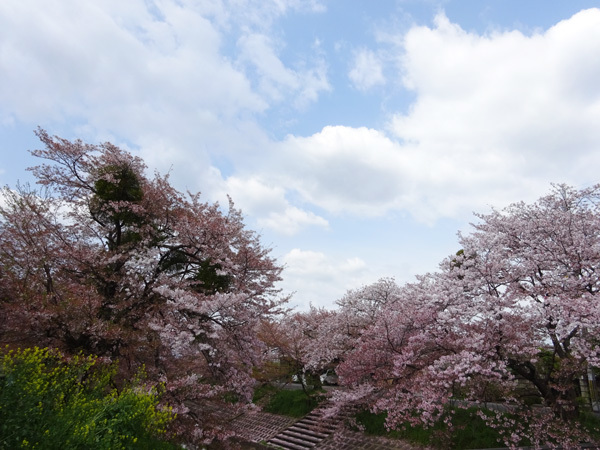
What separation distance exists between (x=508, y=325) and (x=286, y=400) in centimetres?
1829

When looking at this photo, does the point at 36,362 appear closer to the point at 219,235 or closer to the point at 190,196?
the point at 219,235

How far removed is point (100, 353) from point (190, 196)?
5.65m

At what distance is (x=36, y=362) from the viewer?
6379 mm

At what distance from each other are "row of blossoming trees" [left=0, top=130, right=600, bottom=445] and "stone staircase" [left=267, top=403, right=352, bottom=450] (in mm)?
7511

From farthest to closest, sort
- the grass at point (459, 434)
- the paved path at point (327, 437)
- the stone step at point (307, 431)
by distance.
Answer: the stone step at point (307, 431) < the paved path at point (327, 437) < the grass at point (459, 434)

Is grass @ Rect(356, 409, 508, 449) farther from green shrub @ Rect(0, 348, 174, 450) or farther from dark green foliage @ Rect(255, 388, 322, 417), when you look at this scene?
green shrub @ Rect(0, 348, 174, 450)

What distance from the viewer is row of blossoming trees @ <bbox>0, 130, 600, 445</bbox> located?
925cm

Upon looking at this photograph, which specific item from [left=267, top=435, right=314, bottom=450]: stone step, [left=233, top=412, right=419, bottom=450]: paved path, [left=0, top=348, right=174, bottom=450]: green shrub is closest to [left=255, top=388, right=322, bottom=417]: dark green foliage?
[left=233, top=412, right=419, bottom=450]: paved path

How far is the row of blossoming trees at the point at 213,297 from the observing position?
9250 mm

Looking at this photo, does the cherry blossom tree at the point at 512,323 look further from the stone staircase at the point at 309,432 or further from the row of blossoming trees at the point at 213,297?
the stone staircase at the point at 309,432

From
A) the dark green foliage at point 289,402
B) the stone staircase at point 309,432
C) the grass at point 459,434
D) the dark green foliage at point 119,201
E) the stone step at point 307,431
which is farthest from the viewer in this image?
the dark green foliage at point 289,402

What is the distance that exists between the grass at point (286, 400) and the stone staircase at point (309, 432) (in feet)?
4.20

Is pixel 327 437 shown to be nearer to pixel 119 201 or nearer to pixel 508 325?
pixel 508 325

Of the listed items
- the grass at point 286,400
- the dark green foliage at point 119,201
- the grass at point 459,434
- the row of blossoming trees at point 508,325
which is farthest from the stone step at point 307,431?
the dark green foliage at point 119,201
